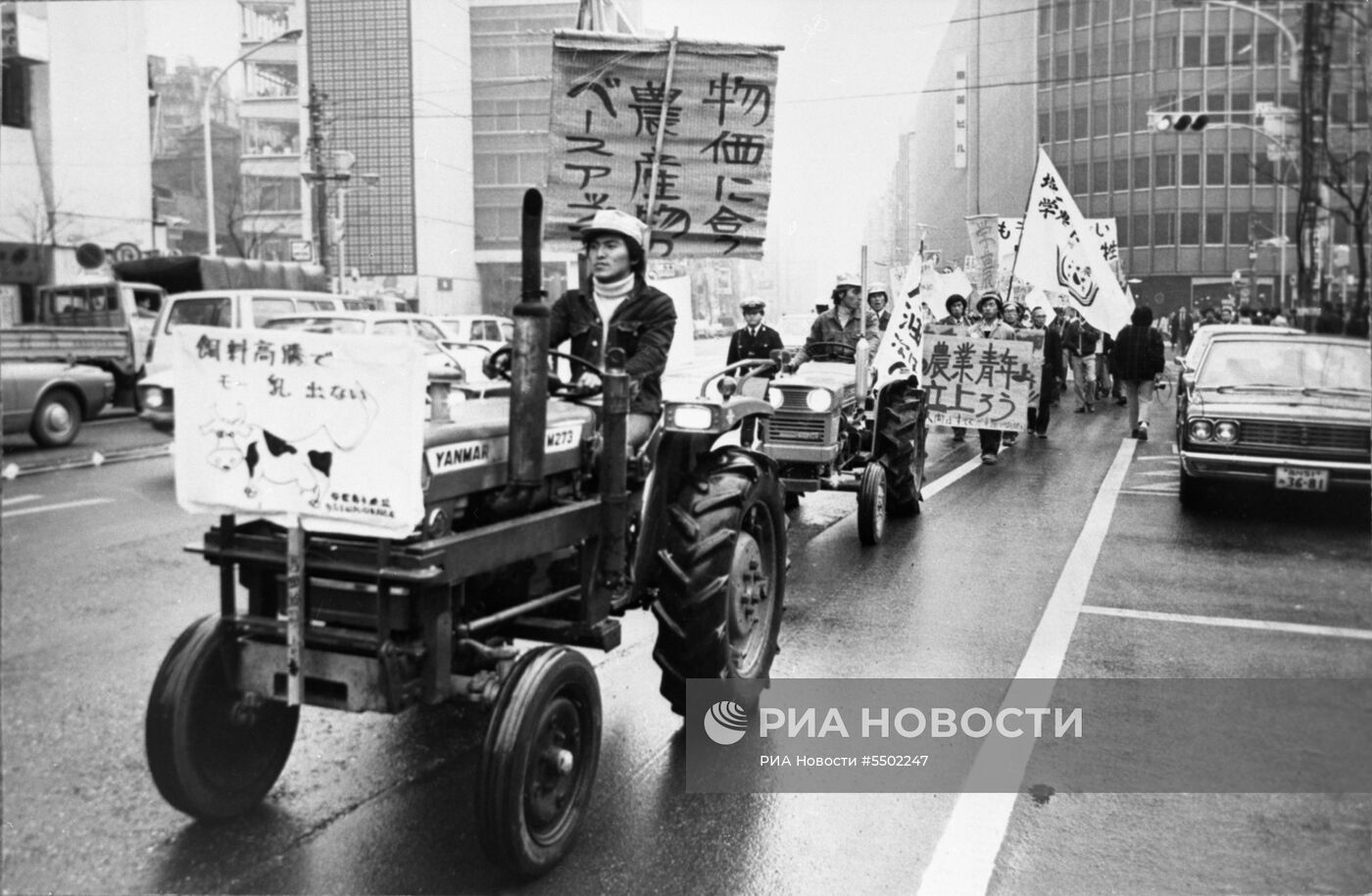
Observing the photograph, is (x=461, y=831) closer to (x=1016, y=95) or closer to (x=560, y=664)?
(x=560, y=664)

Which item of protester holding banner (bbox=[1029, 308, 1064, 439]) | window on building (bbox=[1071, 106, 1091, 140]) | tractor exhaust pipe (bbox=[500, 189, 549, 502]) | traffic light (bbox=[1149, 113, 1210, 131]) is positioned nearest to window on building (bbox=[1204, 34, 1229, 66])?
traffic light (bbox=[1149, 113, 1210, 131])

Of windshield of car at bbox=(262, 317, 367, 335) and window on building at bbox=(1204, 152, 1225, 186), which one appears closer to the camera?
windshield of car at bbox=(262, 317, 367, 335)

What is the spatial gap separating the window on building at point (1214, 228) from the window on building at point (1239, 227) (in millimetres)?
29

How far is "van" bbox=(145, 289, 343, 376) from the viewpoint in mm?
2738

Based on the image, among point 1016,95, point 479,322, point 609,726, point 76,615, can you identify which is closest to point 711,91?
point 1016,95

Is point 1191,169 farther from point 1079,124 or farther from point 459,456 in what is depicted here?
point 459,456

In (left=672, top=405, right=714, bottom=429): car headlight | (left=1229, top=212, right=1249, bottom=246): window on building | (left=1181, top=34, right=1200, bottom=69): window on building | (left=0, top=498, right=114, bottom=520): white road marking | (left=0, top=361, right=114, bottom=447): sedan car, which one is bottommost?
(left=0, top=498, right=114, bottom=520): white road marking

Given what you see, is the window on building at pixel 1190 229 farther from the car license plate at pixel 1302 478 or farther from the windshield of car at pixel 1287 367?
the car license plate at pixel 1302 478

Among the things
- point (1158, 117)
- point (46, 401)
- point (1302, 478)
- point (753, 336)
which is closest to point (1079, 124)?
point (1158, 117)

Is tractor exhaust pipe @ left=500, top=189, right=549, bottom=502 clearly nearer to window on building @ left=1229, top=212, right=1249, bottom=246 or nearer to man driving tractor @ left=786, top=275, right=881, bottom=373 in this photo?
window on building @ left=1229, top=212, right=1249, bottom=246

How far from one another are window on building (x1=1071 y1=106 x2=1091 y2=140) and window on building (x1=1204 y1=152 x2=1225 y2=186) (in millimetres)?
669

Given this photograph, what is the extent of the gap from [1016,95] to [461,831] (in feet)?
10.1

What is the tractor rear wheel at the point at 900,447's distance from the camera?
30.7 ft

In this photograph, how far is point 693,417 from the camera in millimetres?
4090
